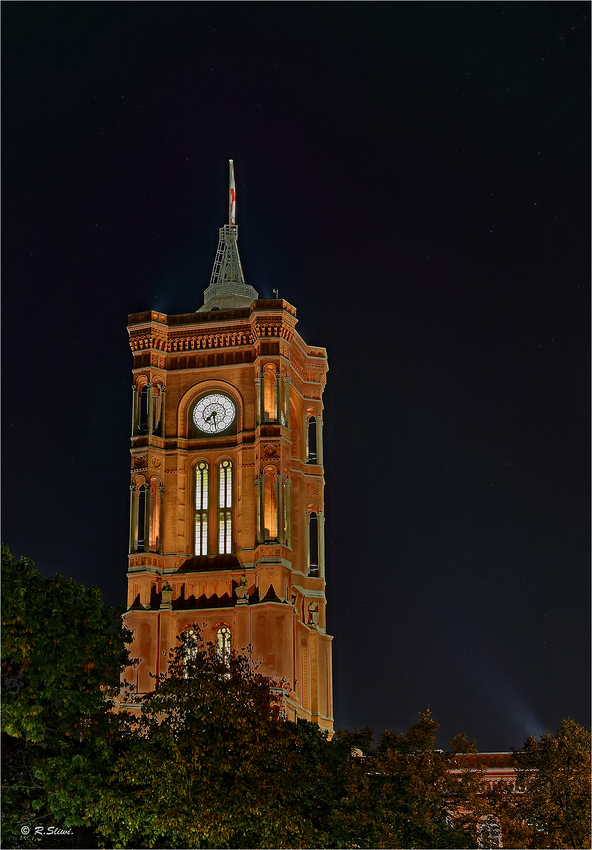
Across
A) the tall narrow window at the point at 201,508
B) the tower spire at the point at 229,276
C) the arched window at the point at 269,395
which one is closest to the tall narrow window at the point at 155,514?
the tall narrow window at the point at 201,508

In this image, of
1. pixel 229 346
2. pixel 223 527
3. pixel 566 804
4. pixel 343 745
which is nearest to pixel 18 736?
pixel 343 745

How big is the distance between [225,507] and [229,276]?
20321 mm

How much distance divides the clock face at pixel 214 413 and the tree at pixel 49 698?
1679 inches

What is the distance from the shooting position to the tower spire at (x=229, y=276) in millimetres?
97125

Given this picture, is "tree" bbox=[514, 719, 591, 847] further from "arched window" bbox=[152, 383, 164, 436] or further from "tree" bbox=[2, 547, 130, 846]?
"arched window" bbox=[152, 383, 164, 436]

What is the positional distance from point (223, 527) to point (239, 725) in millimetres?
43207

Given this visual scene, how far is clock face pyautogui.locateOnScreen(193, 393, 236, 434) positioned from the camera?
89.2 metres

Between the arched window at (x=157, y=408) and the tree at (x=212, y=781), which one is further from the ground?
the arched window at (x=157, y=408)

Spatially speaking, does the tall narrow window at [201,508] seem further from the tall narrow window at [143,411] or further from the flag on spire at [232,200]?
the flag on spire at [232,200]

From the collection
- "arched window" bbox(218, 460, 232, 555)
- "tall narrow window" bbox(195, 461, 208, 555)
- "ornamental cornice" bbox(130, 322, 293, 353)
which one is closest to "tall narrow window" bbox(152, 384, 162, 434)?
"ornamental cornice" bbox(130, 322, 293, 353)

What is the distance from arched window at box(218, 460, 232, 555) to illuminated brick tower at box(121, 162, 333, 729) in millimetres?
64

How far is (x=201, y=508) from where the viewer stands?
8781cm

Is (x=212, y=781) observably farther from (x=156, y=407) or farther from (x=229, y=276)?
(x=229, y=276)

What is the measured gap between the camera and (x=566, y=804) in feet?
152
